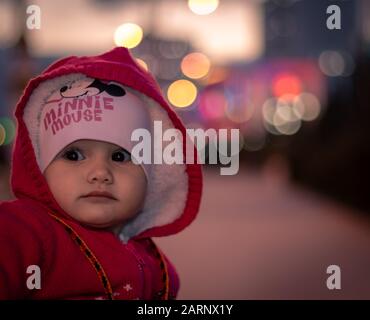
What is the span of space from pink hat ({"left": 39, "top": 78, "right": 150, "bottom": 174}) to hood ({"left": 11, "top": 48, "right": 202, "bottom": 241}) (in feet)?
0.09

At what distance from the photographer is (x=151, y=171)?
1810 mm

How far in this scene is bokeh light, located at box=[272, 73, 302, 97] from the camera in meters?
29.7

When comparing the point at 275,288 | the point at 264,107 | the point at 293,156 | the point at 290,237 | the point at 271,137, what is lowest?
the point at 275,288

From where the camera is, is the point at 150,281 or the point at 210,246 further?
the point at 210,246

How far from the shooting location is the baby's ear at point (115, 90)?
5.47ft

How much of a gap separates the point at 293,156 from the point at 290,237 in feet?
32.5

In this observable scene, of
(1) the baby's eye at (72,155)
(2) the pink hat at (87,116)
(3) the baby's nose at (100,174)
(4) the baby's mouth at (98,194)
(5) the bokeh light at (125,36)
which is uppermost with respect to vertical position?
(5) the bokeh light at (125,36)

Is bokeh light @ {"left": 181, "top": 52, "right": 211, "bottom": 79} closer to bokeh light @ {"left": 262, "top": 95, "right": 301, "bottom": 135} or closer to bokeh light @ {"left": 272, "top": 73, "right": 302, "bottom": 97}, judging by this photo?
bokeh light @ {"left": 262, "top": 95, "right": 301, "bottom": 135}

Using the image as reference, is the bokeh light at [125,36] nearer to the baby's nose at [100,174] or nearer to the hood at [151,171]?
the hood at [151,171]

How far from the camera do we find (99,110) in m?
1.63

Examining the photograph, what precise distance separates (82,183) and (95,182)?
0.10 feet

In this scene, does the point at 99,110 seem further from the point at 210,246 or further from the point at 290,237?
the point at 290,237

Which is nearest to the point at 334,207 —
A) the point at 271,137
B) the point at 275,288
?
the point at 275,288

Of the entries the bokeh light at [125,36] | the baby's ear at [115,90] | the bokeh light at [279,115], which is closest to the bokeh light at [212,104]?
the bokeh light at [279,115]
